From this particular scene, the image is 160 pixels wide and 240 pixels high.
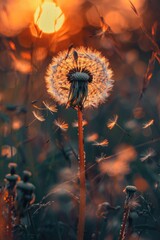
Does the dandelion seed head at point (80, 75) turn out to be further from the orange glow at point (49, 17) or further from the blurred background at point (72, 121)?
the orange glow at point (49, 17)

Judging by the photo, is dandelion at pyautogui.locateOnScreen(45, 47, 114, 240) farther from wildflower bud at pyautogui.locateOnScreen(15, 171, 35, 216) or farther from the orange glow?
wildflower bud at pyautogui.locateOnScreen(15, 171, 35, 216)

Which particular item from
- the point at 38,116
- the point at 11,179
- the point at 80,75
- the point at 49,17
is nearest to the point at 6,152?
the point at 38,116

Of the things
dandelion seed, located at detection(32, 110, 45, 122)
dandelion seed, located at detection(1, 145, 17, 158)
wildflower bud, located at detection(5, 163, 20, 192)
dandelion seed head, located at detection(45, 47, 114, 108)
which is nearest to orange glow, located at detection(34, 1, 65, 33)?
dandelion seed head, located at detection(45, 47, 114, 108)

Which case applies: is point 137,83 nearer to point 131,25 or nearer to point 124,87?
point 124,87

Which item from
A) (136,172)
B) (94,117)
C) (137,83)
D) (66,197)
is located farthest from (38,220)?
(137,83)

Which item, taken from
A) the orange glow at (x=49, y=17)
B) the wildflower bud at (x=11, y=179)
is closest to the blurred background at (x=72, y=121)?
the orange glow at (x=49, y=17)
